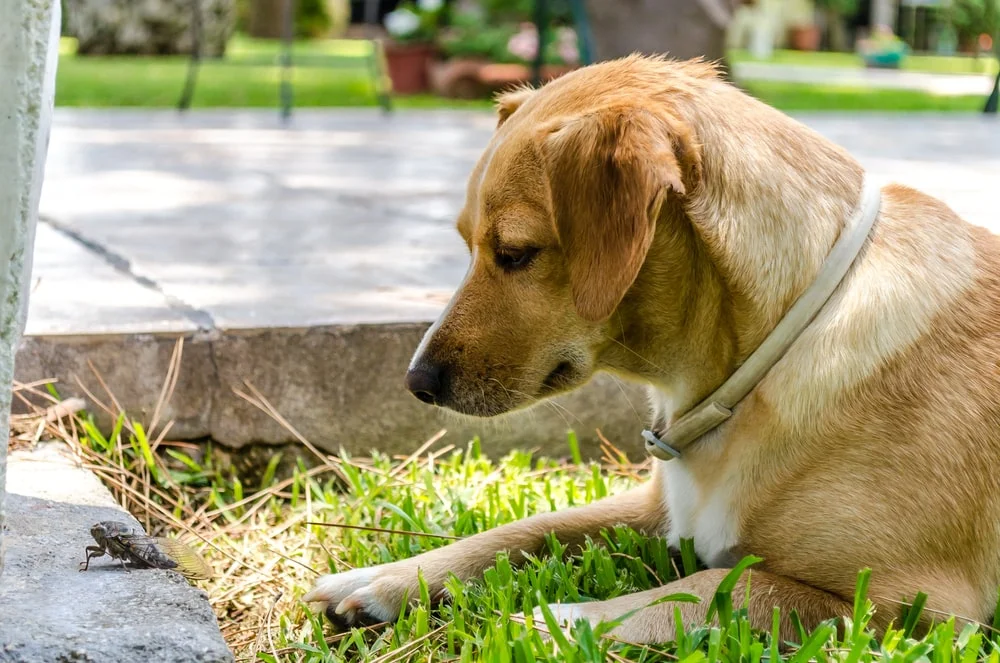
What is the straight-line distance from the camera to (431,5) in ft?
52.4

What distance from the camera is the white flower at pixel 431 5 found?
51.9 ft

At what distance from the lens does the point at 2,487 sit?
180cm

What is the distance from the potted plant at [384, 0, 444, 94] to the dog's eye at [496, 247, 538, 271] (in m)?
13.5

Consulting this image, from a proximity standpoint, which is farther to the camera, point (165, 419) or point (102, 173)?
point (102, 173)

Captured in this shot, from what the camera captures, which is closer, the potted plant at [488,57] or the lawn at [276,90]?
the lawn at [276,90]

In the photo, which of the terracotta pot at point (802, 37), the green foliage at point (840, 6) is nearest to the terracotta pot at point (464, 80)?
the green foliage at point (840, 6)

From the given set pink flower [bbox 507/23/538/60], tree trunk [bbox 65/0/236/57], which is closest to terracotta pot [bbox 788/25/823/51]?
tree trunk [bbox 65/0/236/57]

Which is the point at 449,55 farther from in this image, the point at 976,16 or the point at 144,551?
the point at 144,551

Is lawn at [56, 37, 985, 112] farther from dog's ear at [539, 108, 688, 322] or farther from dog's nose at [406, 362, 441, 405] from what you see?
dog's ear at [539, 108, 688, 322]

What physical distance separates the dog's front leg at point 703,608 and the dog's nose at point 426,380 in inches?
19.1

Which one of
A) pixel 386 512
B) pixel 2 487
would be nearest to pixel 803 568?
pixel 386 512

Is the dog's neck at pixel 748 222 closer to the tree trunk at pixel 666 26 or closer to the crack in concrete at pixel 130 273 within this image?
the crack in concrete at pixel 130 273

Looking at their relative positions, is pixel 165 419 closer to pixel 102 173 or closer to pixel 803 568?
pixel 803 568

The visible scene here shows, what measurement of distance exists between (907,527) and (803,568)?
0.20 metres
